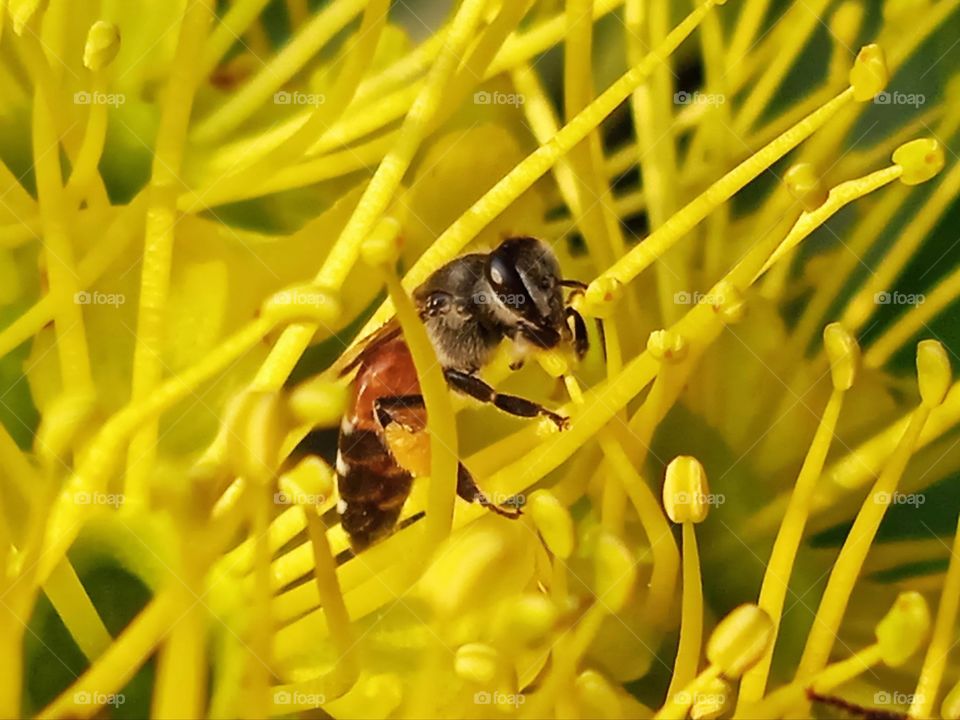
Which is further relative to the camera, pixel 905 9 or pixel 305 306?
pixel 905 9

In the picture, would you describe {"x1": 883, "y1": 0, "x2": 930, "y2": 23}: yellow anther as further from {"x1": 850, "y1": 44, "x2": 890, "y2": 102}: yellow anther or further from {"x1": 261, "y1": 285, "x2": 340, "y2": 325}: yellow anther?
{"x1": 261, "y1": 285, "x2": 340, "y2": 325}: yellow anther

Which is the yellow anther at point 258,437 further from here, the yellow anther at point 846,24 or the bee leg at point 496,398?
the yellow anther at point 846,24

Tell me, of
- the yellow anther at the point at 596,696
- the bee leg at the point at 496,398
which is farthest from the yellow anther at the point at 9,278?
the yellow anther at the point at 596,696

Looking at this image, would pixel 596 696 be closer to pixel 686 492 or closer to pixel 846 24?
pixel 686 492

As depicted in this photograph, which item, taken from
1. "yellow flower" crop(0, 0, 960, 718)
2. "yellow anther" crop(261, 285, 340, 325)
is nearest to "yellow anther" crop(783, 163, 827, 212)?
"yellow flower" crop(0, 0, 960, 718)

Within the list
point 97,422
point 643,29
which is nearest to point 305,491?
point 97,422

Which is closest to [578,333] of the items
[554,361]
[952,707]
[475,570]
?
[554,361]
